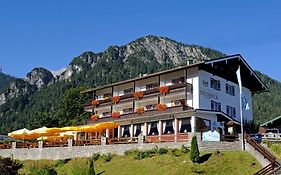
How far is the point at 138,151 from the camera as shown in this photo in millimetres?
42625

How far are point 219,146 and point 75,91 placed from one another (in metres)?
63.7

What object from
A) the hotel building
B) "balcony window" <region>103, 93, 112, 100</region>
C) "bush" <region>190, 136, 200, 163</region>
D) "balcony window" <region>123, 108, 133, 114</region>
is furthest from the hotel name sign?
"balcony window" <region>103, 93, 112, 100</region>

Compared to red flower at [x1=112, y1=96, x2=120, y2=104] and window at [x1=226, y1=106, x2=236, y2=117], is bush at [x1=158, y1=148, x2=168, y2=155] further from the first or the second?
red flower at [x1=112, y1=96, x2=120, y2=104]

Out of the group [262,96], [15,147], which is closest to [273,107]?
[262,96]

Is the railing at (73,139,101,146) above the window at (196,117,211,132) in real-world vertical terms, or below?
below

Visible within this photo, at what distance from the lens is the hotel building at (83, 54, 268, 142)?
48.1m

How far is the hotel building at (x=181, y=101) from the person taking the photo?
48094 mm

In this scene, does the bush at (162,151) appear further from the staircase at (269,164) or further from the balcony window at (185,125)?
the staircase at (269,164)

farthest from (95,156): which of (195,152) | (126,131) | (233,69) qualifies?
(233,69)

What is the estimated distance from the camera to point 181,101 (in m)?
50.2

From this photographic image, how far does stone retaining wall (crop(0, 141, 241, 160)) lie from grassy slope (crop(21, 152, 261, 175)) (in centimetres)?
118

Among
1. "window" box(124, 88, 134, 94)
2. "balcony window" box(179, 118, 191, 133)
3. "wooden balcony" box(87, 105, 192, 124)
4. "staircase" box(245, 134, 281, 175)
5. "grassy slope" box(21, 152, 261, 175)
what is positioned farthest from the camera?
"window" box(124, 88, 134, 94)

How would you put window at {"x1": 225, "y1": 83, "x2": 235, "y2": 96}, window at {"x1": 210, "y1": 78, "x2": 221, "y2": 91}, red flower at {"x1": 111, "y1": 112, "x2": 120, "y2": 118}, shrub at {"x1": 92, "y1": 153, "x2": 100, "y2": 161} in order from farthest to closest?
1. window at {"x1": 225, "y1": 83, "x2": 235, "y2": 96}
2. red flower at {"x1": 111, "y1": 112, "x2": 120, "y2": 118}
3. window at {"x1": 210, "y1": 78, "x2": 221, "y2": 91}
4. shrub at {"x1": 92, "y1": 153, "x2": 100, "y2": 161}

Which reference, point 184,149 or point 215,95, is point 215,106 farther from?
point 184,149
